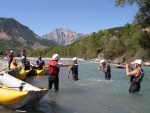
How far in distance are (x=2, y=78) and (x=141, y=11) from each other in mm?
13095

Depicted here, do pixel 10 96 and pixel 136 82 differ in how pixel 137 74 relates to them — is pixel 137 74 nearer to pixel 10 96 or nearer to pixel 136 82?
pixel 136 82

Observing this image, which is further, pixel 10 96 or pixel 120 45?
pixel 120 45

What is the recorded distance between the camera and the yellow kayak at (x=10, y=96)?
9.38 m

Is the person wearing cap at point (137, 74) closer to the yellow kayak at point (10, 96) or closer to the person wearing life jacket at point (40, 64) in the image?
the yellow kayak at point (10, 96)

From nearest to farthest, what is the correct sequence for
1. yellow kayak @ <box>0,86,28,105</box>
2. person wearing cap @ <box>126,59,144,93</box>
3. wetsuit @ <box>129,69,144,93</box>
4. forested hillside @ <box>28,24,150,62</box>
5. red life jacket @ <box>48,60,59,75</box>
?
yellow kayak @ <box>0,86,28,105</box> < person wearing cap @ <box>126,59,144,93</box> < wetsuit @ <box>129,69,144,93</box> < red life jacket @ <box>48,60,59,75</box> < forested hillside @ <box>28,24,150,62</box>

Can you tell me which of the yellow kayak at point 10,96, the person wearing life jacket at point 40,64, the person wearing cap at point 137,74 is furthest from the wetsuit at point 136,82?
the person wearing life jacket at point 40,64

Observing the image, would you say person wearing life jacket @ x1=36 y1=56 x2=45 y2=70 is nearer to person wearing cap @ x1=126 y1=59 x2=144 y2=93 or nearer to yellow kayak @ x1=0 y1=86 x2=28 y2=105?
person wearing cap @ x1=126 y1=59 x2=144 y2=93

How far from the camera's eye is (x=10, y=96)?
955 centimetres

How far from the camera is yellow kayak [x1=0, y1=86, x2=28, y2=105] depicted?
9383 millimetres

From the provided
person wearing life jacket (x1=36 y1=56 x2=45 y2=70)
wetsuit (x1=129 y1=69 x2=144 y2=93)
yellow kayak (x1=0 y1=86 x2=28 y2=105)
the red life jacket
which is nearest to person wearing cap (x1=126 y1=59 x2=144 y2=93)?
wetsuit (x1=129 y1=69 x2=144 y2=93)

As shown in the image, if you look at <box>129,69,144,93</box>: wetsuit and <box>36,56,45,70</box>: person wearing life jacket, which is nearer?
<box>129,69,144,93</box>: wetsuit

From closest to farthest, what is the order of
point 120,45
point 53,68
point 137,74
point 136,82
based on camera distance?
point 137,74
point 136,82
point 53,68
point 120,45

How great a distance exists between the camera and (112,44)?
342ft

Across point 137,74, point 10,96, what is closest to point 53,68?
point 137,74
